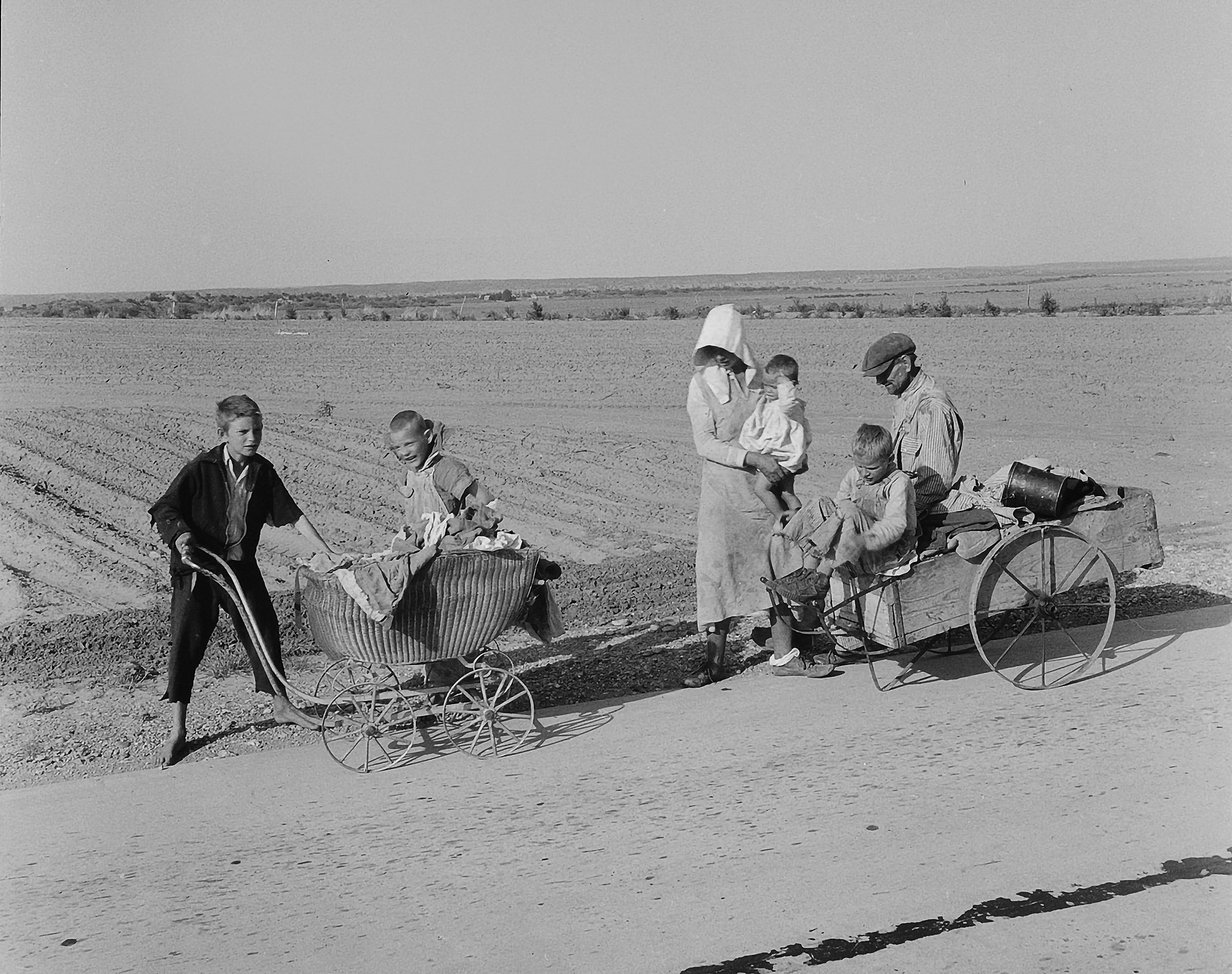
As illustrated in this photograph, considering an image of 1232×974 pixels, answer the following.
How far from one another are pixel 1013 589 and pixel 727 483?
5.03ft

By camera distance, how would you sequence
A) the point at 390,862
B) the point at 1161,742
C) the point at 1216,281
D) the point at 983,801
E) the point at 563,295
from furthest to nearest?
the point at 563,295
the point at 1216,281
the point at 1161,742
the point at 983,801
the point at 390,862

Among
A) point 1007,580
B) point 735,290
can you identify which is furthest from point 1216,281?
point 1007,580

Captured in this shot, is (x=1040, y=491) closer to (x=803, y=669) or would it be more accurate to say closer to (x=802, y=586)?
(x=802, y=586)

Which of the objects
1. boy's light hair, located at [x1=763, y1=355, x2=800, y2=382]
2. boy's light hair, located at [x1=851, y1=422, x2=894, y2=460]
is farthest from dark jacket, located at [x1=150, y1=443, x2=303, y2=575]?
boy's light hair, located at [x1=851, y1=422, x2=894, y2=460]

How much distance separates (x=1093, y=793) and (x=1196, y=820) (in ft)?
1.32

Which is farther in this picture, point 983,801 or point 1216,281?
point 1216,281

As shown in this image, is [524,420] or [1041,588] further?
[524,420]

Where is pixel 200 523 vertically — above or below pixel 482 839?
above

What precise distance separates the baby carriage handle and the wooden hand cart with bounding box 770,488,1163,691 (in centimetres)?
253

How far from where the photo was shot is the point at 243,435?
244 inches

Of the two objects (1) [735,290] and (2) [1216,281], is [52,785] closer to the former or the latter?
(2) [1216,281]

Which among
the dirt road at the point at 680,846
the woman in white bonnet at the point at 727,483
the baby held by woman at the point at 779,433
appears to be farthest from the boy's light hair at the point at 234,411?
the baby held by woman at the point at 779,433

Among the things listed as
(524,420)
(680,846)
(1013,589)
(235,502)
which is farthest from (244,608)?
(524,420)

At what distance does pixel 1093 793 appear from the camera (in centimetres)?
524
